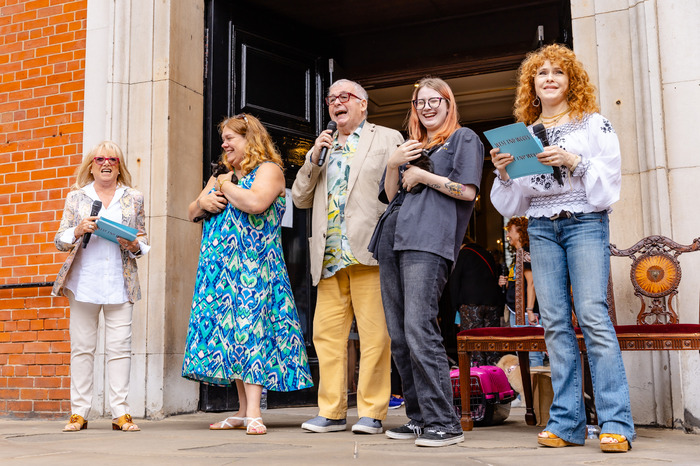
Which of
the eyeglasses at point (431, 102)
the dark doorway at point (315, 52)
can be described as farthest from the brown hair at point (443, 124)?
the dark doorway at point (315, 52)

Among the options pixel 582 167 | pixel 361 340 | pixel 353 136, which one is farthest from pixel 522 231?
pixel 582 167

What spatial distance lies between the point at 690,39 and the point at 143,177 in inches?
146

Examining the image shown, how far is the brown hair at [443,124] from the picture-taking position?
3.63 metres

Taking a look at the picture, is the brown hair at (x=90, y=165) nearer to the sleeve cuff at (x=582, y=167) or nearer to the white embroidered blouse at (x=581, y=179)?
the white embroidered blouse at (x=581, y=179)

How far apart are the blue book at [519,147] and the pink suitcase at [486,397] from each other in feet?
5.73

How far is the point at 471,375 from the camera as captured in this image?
461 centimetres

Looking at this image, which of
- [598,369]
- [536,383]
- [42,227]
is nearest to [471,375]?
[536,383]

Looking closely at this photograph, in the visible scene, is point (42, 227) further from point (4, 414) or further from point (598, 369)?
point (598, 369)

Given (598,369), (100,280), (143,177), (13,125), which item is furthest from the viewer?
(13,125)

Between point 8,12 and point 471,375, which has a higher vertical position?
point 8,12

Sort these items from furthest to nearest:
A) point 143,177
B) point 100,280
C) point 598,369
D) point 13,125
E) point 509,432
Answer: point 13,125, point 143,177, point 100,280, point 509,432, point 598,369

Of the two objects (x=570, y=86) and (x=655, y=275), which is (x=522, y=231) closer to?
(x=655, y=275)

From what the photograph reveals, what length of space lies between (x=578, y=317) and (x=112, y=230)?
8.43ft

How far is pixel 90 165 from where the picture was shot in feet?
15.1
